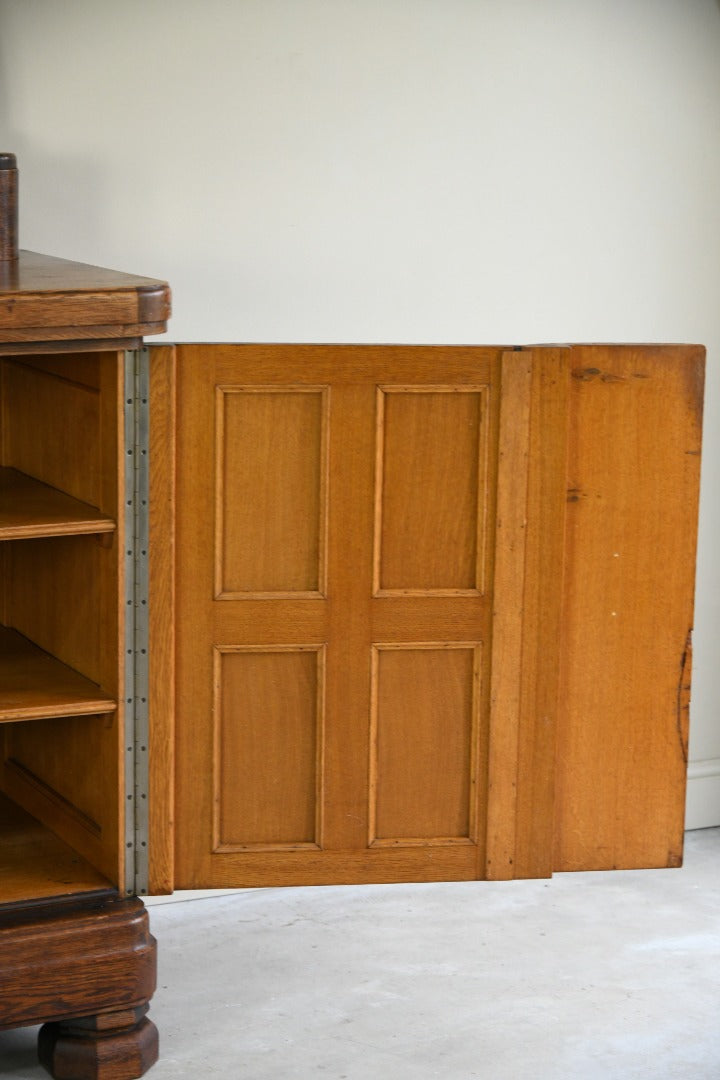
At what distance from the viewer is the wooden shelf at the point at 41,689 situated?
274cm

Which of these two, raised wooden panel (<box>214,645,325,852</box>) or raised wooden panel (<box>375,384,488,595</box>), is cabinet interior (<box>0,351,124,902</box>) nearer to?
raised wooden panel (<box>214,645,325,852</box>)

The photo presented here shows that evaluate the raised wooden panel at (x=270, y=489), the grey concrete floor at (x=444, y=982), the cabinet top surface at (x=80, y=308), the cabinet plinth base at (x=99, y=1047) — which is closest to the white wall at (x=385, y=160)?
the cabinet top surface at (x=80, y=308)

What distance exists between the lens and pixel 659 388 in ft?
8.65

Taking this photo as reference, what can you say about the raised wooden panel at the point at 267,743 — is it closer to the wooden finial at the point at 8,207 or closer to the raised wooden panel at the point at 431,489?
the raised wooden panel at the point at 431,489

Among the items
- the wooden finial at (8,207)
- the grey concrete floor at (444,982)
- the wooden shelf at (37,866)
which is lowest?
the grey concrete floor at (444,982)

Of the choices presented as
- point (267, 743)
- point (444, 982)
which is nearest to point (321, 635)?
point (267, 743)

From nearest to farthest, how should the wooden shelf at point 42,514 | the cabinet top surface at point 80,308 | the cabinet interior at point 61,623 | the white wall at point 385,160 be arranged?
the cabinet top surface at point 80,308
the wooden shelf at point 42,514
the cabinet interior at point 61,623
the white wall at point 385,160

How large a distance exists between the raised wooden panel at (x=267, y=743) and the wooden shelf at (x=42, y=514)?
34 centimetres

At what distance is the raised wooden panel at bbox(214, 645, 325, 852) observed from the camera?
274 cm

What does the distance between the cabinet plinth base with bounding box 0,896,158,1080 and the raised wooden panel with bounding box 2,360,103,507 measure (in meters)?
0.81

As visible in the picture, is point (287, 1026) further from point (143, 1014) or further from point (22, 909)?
point (22, 909)

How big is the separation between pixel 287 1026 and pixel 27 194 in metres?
2.01

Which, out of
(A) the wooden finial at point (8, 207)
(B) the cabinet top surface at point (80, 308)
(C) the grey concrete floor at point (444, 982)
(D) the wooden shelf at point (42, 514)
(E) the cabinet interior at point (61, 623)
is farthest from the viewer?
(C) the grey concrete floor at point (444, 982)

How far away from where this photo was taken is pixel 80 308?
2527 millimetres
